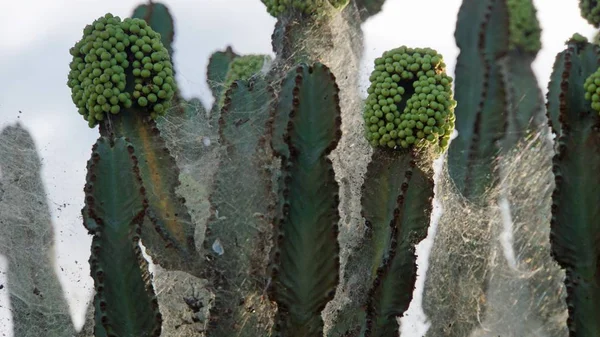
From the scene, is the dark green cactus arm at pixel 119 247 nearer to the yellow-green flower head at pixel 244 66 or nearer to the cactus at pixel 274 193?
the cactus at pixel 274 193

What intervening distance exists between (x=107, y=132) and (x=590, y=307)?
2.42m

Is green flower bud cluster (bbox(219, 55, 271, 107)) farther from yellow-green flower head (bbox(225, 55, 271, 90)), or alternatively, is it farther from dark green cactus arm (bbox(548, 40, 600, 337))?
dark green cactus arm (bbox(548, 40, 600, 337))

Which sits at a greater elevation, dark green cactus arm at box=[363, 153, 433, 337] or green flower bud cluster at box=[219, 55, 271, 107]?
green flower bud cluster at box=[219, 55, 271, 107]

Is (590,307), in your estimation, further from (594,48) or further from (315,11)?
(315,11)

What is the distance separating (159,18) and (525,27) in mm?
2454

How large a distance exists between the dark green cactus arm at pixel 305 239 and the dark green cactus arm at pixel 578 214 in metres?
1.03

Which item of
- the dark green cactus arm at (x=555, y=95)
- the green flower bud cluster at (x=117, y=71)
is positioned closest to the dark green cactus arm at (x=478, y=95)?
the dark green cactus arm at (x=555, y=95)

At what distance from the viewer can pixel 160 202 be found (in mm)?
5898

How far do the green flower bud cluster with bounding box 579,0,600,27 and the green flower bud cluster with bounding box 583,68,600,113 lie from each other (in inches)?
34.2

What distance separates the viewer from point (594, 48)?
591cm

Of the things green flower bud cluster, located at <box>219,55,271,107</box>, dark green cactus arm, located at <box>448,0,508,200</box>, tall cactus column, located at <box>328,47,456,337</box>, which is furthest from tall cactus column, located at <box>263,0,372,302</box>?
green flower bud cluster, located at <box>219,55,271,107</box>

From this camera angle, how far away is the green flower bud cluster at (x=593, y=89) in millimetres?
5671

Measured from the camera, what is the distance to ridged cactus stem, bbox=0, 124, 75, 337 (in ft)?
21.7

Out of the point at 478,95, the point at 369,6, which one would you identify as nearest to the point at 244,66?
the point at 369,6
